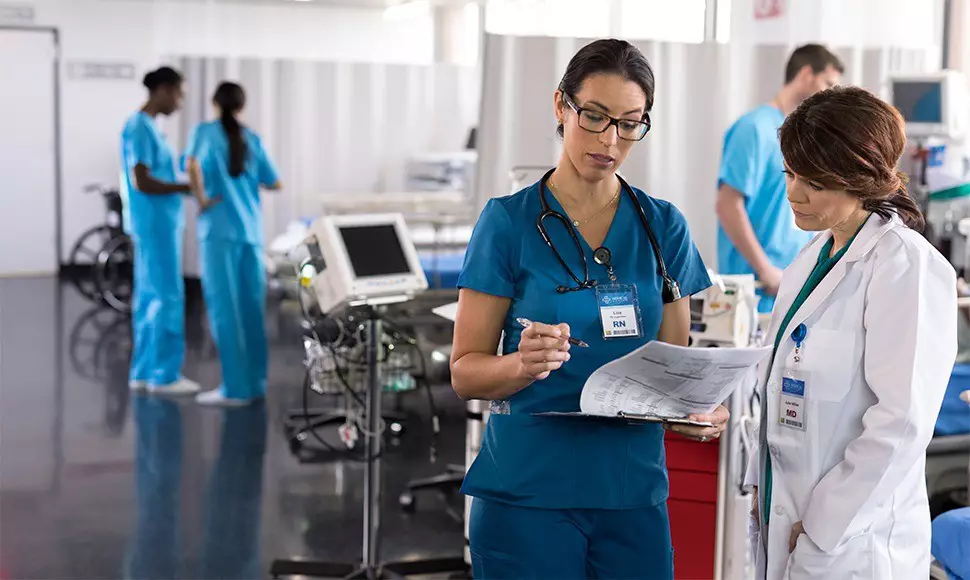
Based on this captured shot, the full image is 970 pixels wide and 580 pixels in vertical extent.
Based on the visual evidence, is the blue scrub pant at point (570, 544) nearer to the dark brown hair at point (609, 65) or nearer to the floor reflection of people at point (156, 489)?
the dark brown hair at point (609, 65)

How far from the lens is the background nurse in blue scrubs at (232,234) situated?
545cm

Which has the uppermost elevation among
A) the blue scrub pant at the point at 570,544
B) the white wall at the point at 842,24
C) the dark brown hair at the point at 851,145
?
the white wall at the point at 842,24

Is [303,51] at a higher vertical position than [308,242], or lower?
higher

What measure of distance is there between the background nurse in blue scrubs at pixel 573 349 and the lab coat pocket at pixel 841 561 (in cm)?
21

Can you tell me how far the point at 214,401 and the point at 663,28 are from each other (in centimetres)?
285

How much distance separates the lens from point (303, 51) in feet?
35.3

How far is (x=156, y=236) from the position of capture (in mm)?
5855

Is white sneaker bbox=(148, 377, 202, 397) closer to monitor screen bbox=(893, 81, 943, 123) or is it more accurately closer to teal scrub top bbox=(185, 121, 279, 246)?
teal scrub top bbox=(185, 121, 279, 246)

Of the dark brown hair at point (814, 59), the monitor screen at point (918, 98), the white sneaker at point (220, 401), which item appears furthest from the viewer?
the white sneaker at point (220, 401)

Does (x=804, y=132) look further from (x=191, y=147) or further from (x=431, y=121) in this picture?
(x=431, y=121)

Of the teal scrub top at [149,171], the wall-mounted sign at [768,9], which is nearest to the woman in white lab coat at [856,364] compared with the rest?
the wall-mounted sign at [768,9]

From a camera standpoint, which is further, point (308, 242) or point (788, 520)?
point (308, 242)

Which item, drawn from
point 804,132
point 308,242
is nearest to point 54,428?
point 308,242

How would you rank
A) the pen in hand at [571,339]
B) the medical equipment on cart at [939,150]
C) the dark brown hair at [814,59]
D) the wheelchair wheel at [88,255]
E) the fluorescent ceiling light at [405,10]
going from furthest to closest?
the fluorescent ceiling light at [405,10] < the wheelchair wheel at [88,255] < the medical equipment on cart at [939,150] < the dark brown hair at [814,59] < the pen in hand at [571,339]
